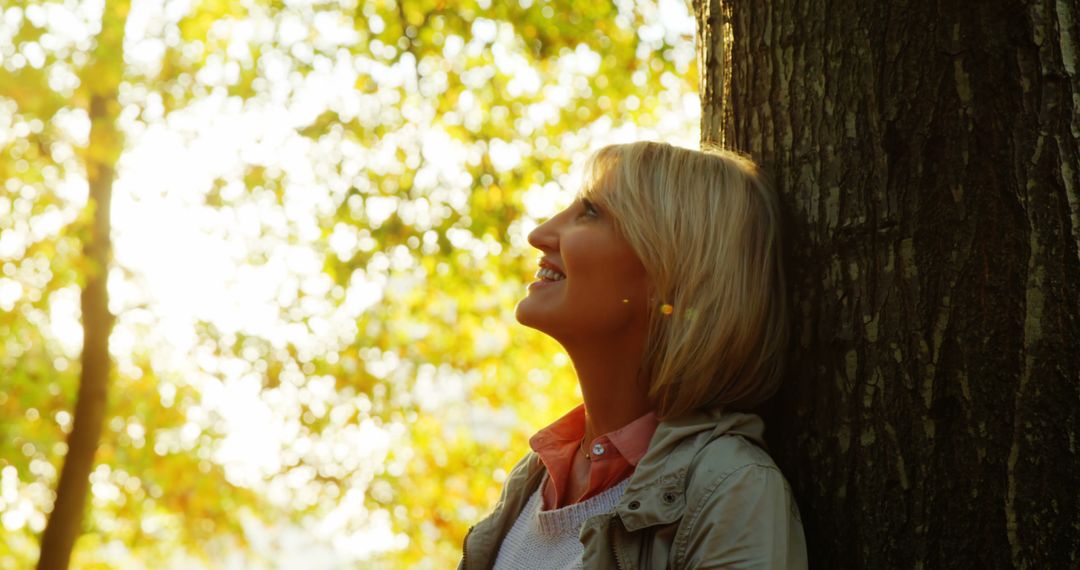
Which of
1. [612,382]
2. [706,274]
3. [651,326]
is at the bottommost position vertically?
[612,382]

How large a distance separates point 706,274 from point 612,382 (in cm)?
36

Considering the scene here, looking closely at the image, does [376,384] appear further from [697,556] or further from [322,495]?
[697,556]

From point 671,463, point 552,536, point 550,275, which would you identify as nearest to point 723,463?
point 671,463

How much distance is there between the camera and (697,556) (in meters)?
1.95

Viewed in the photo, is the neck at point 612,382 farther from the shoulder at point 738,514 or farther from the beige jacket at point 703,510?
the shoulder at point 738,514

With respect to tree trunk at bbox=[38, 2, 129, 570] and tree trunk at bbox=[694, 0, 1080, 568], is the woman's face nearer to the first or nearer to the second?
tree trunk at bbox=[694, 0, 1080, 568]

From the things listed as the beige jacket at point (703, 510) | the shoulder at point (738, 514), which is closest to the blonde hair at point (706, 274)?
the beige jacket at point (703, 510)

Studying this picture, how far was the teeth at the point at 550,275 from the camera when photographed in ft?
8.23

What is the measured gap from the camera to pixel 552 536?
2441mm

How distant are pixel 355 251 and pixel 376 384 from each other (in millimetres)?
3321

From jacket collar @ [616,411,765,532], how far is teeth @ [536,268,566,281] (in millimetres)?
435

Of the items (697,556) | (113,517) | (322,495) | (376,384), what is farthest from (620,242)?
(113,517)

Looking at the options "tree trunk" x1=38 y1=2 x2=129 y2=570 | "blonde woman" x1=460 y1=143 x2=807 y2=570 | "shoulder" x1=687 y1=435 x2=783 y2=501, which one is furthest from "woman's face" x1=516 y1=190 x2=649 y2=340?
"tree trunk" x1=38 y1=2 x2=129 y2=570

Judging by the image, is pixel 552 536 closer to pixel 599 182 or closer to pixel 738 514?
pixel 738 514
